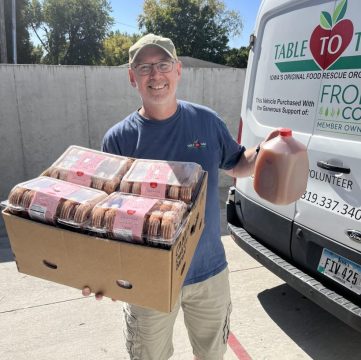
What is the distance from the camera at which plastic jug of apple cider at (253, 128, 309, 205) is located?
1.48 meters

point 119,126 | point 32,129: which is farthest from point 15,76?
point 119,126

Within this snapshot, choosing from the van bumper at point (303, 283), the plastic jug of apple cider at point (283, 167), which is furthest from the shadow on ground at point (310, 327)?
the plastic jug of apple cider at point (283, 167)

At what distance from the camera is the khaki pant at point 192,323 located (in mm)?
1816

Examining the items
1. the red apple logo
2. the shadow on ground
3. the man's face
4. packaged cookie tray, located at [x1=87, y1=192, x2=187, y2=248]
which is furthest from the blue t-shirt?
the shadow on ground

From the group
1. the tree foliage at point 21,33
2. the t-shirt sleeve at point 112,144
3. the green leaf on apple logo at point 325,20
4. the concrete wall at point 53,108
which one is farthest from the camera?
the tree foliage at point 21,33

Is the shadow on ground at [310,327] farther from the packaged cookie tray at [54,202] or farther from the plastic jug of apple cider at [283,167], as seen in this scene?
Result: the packaged cookie tray at [54,202]

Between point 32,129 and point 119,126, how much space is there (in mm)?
4280

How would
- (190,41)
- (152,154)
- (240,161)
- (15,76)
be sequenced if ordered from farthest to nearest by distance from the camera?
(190,41), (15,76), (240,161), (152,154)

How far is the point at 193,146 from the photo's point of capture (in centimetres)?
179

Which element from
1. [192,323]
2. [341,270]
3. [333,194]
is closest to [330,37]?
[333,194]

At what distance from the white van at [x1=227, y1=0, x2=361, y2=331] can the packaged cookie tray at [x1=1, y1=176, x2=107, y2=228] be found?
1.43m

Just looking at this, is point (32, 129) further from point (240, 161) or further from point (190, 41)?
point (190, 41)

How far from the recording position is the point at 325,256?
2.34 meters

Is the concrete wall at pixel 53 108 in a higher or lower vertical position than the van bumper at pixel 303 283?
higher
